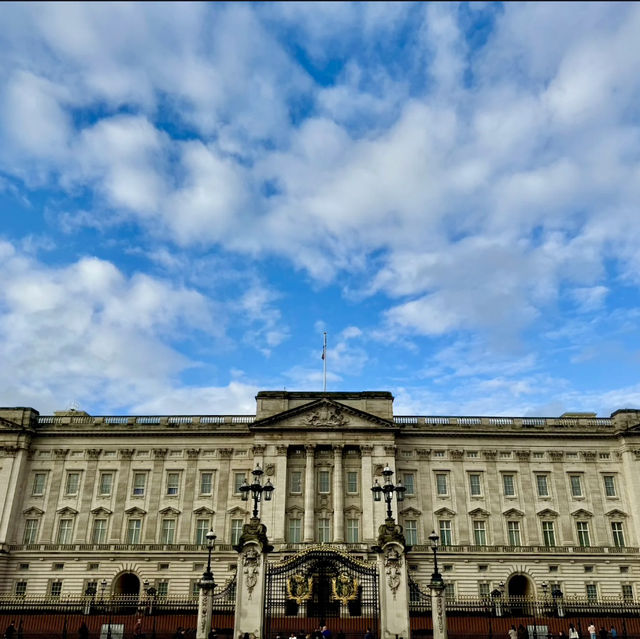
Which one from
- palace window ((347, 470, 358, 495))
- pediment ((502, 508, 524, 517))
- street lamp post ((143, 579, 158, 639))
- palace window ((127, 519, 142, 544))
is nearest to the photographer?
street lamp post ((143, 579, 158, 639))

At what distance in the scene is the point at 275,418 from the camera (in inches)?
2304

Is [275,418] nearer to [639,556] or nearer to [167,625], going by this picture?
[167,625]

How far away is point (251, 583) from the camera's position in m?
29.1

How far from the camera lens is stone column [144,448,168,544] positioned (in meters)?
56.9

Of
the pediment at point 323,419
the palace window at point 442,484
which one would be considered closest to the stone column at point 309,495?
the pediment at point 323,419

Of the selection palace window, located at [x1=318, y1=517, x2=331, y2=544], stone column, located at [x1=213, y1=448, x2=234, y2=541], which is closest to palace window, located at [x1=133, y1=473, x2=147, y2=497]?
stone column, located at [x1=213, y1=448, x2=234, y2=541]

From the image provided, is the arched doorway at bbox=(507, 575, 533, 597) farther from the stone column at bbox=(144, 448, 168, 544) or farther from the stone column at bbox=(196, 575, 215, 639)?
the stone column at bbox=(196, 575, 215, 639)

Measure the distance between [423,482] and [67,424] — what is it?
114 ft

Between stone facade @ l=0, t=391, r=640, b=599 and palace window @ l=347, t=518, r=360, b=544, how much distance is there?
0.09m

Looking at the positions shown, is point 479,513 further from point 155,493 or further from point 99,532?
point 99,532

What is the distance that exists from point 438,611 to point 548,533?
31.5 metres

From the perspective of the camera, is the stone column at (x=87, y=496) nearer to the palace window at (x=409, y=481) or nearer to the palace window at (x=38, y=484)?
the palace window at (x=38, y=484)

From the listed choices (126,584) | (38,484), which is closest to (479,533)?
(126,584)

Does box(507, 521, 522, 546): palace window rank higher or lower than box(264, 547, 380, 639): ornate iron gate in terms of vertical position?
higher
